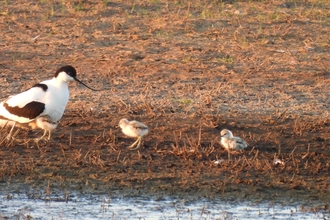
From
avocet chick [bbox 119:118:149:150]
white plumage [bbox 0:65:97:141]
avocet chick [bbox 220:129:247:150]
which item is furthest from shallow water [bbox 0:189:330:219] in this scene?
white plumage [bbox 0:65:97:141]

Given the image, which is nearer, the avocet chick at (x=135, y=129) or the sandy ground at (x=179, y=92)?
the sandy ground at (x=179, y=92)

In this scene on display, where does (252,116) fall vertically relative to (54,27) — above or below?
below

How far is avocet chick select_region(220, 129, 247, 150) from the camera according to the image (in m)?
8.77

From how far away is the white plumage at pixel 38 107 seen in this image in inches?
357

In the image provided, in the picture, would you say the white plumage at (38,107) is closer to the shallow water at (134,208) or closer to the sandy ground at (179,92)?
the sandy ground at (179,92)

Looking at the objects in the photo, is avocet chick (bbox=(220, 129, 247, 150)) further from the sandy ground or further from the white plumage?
the white plumage

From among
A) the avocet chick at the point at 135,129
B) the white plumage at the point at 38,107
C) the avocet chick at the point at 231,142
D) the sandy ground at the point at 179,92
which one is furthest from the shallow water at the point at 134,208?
the white plumage at the point at 38,107

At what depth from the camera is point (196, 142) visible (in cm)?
914

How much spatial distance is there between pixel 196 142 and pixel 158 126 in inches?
31.7

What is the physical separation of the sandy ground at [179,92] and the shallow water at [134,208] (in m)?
0.24

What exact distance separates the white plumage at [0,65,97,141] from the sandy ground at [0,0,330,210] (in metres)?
0.24

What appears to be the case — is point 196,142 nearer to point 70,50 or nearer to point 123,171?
point 123,171

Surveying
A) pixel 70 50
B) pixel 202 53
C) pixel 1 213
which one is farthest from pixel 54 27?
pixel 1 213

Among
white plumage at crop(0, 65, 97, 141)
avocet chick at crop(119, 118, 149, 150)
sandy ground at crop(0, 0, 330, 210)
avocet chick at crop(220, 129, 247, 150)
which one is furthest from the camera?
white plumage at crop(0, 65, 97, 141)
